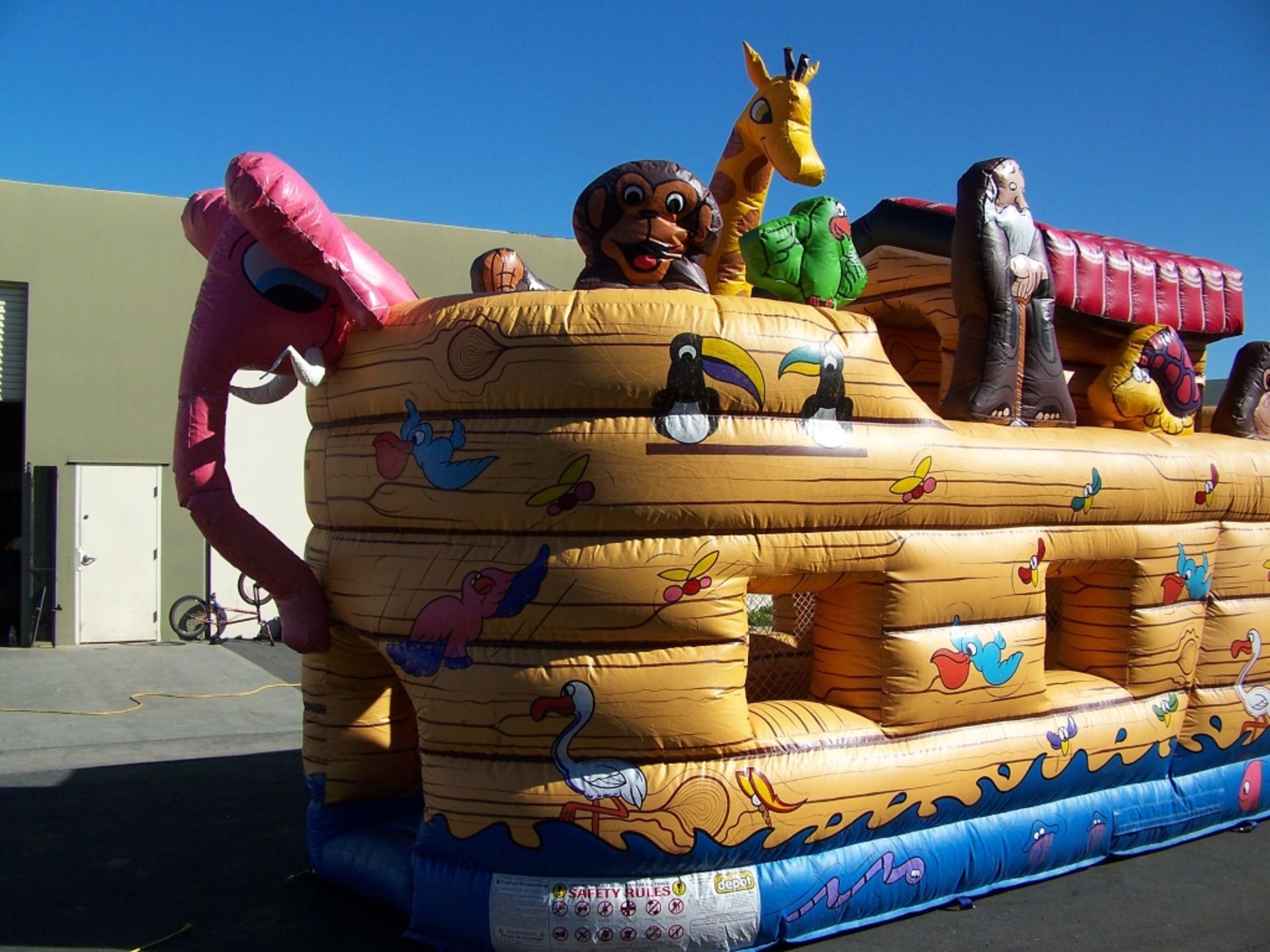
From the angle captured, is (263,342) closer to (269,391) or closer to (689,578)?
(269,391)

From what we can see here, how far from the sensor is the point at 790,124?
15.6 feet

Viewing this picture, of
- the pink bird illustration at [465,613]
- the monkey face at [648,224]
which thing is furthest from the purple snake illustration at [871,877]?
the monkey face at [648,224]

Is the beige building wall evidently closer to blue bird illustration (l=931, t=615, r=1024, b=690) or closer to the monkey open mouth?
the monkey open mouth

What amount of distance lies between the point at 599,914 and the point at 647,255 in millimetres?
2261

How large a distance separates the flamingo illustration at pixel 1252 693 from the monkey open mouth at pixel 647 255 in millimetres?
3462

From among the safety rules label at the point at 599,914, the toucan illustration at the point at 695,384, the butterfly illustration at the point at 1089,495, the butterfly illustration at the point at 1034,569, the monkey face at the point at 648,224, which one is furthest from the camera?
the butterfly illustration at the point at 1089,495

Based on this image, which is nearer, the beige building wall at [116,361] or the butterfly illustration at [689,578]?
the butterfly illustration at [689,578]

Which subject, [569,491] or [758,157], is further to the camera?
[758,157]

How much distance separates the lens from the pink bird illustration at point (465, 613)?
3502mm

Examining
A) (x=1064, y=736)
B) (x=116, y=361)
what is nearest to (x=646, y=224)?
(x=1064, y=736)

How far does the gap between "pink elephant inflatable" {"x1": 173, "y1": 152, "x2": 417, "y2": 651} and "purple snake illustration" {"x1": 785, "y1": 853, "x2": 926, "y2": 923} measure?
199cm

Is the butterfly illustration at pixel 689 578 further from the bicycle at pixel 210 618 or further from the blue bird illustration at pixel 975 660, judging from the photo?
→ the bicycle at pixel 210 618

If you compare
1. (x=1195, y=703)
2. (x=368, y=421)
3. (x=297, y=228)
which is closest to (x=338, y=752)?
(x=368, y=421)

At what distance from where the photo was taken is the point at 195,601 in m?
11.7
